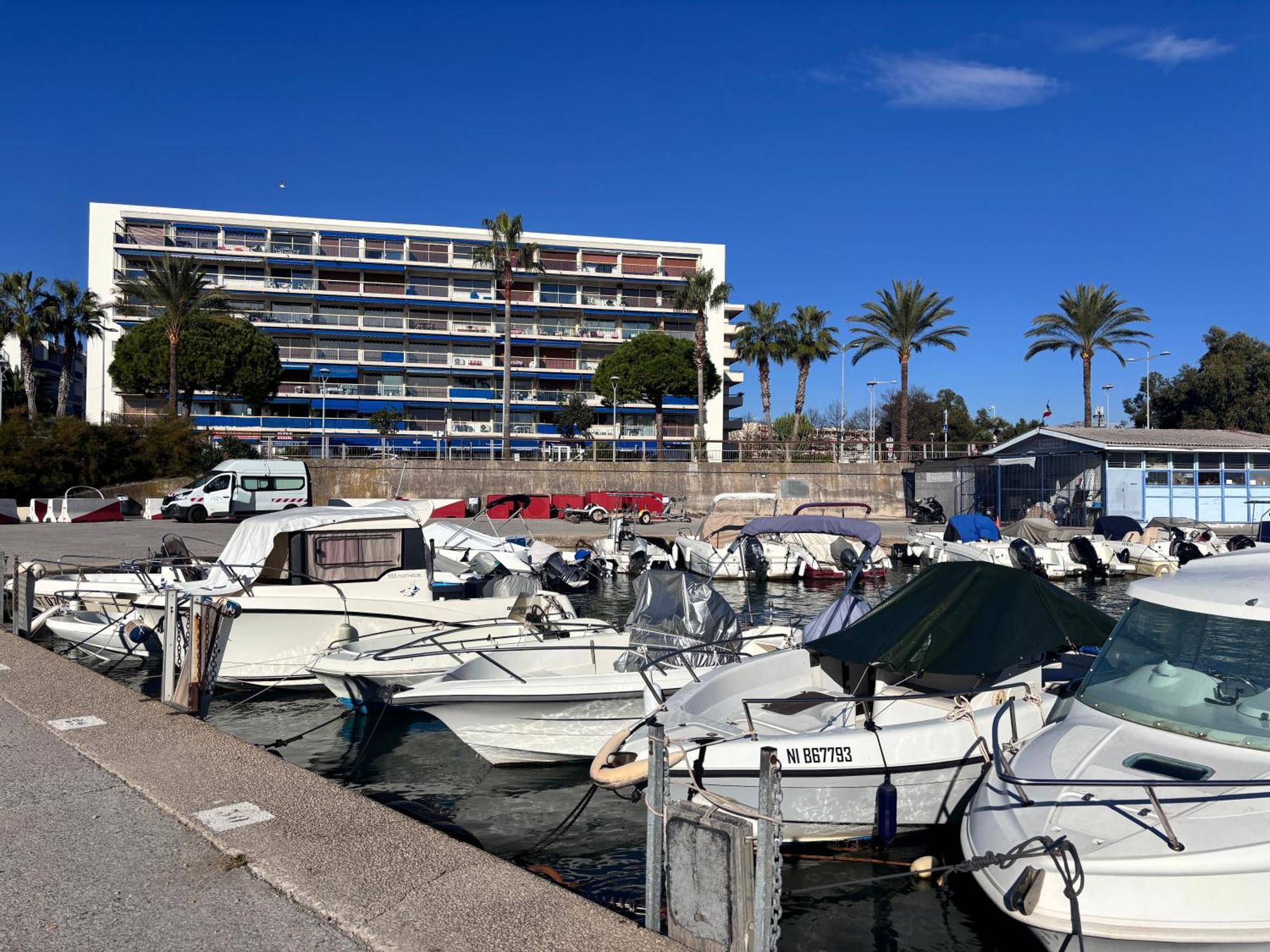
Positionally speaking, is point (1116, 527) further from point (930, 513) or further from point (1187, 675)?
point (1187, 675)

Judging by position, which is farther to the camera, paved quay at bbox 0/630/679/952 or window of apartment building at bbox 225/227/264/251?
window of apartment building at bbox 225/227/264/251

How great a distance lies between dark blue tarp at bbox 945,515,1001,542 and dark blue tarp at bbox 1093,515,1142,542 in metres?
3.75

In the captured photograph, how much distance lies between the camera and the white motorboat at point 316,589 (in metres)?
14.1

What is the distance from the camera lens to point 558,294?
276ft

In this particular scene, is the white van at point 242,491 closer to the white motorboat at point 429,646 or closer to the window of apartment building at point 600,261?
the white motorboat at point 429,646

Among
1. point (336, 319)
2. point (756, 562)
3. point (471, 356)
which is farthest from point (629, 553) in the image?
point (336, 319)

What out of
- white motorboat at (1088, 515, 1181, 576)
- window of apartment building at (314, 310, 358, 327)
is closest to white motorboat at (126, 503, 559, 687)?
white motorboat at (1088, 515, 1181, 576)

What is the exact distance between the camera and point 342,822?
251 inches

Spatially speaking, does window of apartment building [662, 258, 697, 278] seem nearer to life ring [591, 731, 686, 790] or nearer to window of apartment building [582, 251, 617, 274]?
window of apartment building [582, 251, 617, 274]

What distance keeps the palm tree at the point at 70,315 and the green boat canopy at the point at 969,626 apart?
67360 mm

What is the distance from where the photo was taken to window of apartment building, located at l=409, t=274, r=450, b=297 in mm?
82438

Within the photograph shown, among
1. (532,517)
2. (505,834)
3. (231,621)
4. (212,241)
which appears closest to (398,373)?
(212,241)

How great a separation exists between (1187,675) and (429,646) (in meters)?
9.62

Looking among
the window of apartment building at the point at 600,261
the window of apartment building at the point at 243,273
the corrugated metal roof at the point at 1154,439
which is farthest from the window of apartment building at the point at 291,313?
the corrugated metal roof at the point at 1154,439
